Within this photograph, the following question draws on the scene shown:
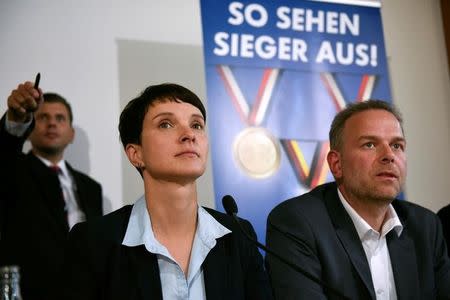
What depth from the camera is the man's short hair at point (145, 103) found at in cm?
187

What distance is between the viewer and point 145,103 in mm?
1883

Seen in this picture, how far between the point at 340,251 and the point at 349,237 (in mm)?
70

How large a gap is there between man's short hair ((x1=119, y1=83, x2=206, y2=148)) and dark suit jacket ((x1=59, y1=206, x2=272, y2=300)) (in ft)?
0.82

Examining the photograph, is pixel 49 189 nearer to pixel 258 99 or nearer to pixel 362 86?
pixel 258 99

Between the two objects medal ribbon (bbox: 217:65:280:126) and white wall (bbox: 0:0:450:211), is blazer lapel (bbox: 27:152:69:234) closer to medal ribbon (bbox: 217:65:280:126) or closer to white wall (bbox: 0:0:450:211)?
white wall (bbox: 0:0:450:211)

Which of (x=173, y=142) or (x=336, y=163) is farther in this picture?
(x=336, y=163)

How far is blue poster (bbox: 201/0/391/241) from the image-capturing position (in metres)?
3.47

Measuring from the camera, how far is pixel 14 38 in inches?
151

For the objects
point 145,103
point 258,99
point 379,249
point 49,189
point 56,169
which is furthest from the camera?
point 258,99

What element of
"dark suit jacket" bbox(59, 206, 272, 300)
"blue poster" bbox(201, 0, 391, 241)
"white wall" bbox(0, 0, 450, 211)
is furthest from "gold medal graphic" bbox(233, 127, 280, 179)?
"dark suit jacket" bbox(59, 206, 272, 300)

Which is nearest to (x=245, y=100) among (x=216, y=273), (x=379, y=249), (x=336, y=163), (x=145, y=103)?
(x=336, y=163)

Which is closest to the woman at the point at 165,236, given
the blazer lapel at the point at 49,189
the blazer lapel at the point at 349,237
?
the blazer lapel at the point at 349,237

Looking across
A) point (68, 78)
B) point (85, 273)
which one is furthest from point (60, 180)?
point (85, 273)

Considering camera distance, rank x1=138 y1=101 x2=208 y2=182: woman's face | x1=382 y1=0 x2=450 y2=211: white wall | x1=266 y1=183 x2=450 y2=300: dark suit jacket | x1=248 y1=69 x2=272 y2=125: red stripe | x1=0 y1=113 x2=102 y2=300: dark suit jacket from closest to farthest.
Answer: x1=138 y1=101 x2=208 y2=182: woman's face < x1=266 y1=183 x2=450 y2=300: dark suit jacket < x1=0 y1=113 x2=102 y2=300: dark suit jacket < x1=248 y1=69 x2=272 y2=125: red stripe < x1=382 y1=0 x2=450 y2=211: white wall
